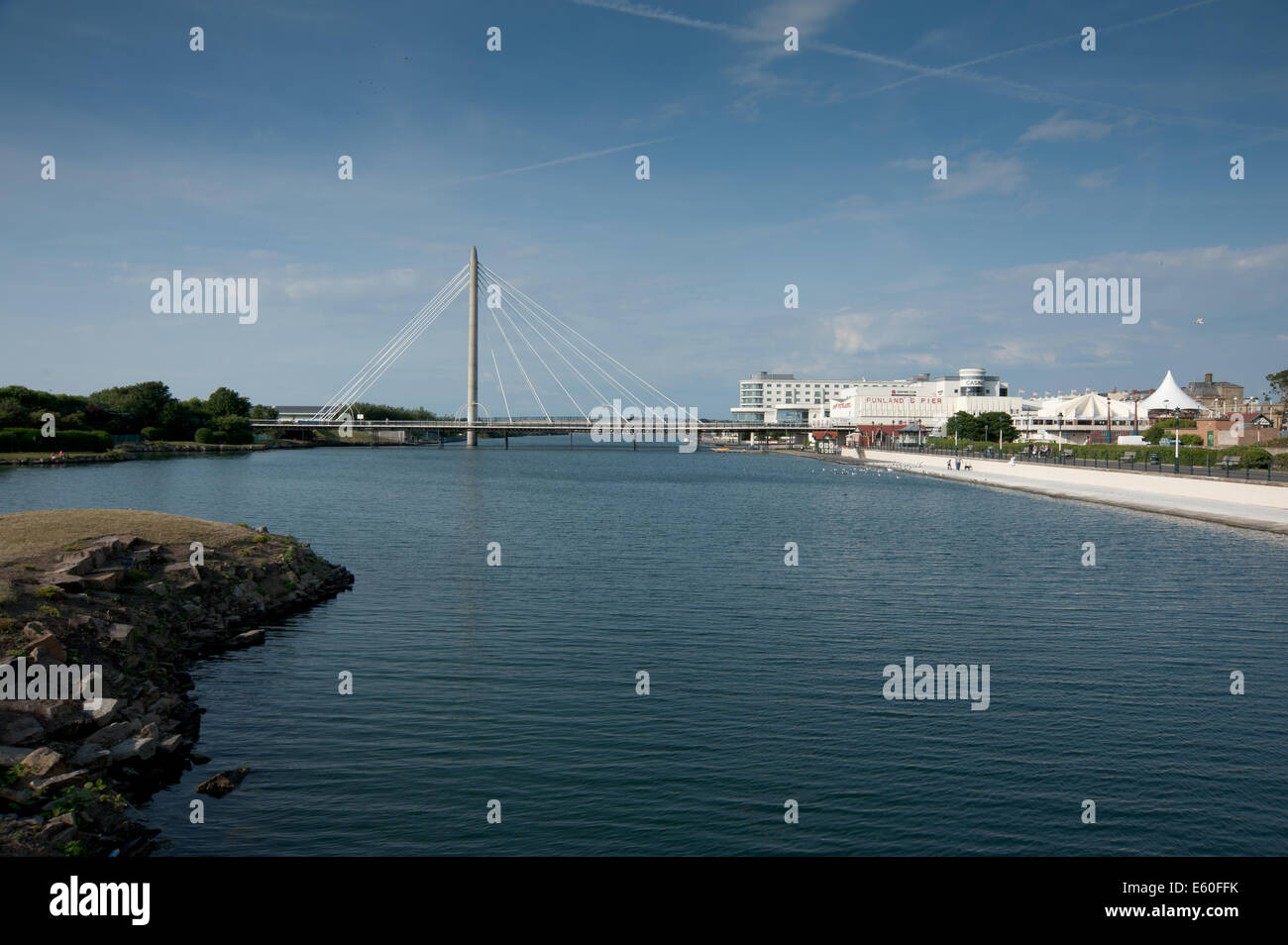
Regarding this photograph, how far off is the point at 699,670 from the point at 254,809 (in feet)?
33.0

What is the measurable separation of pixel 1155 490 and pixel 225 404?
16458 cm

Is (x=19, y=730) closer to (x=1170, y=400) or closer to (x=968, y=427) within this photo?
(x=968, y=427)

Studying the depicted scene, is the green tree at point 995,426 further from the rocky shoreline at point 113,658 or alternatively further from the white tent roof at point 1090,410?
the rocky shoreline at point 113,658

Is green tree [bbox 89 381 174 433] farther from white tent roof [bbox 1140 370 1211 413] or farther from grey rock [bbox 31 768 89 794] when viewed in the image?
white tent roof [bbox 1140 370 1211 413]

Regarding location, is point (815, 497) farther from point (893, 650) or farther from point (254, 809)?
point (254, 809)

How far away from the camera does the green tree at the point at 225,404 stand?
554ft

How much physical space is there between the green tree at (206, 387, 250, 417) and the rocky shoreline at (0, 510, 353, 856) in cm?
15824

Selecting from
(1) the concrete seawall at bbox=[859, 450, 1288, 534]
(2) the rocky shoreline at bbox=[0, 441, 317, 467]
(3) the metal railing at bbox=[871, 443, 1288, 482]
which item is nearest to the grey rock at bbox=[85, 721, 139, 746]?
(1) the concrete seawall at bbox=[859, 450, 1288, 534]

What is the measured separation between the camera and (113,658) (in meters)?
16.4

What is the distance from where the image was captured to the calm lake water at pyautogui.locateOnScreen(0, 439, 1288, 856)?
12008mm

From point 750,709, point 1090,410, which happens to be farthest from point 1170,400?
point 750,709

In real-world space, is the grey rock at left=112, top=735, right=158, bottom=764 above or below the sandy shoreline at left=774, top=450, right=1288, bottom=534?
below
